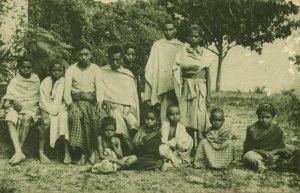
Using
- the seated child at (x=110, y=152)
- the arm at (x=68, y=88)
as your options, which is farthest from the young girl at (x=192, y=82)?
the arm at (x=68, y=88)

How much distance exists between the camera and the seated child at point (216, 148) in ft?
13.0

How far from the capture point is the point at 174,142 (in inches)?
159

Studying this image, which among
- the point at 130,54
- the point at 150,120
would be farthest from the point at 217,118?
the point at 130,54

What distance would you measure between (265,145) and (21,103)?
217 cm

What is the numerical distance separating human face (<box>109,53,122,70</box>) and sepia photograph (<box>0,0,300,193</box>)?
0.03 ft

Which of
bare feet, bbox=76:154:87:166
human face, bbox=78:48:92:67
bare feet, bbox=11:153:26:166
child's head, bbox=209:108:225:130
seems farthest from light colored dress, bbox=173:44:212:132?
bare feet, bbox=11:153:26:166

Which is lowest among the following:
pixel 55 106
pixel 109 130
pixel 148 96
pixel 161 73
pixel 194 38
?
pixel 109 130

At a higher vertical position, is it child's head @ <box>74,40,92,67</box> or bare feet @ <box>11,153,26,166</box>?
child's head @ <box>74,40,92,67</box>

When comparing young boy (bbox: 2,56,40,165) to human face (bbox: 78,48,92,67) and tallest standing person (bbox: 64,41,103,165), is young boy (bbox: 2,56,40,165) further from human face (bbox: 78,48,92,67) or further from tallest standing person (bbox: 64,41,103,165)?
human face (bbox: 78,48,92,67)

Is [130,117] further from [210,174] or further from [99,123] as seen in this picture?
[210,174]

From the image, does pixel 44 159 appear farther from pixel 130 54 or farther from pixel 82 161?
pixel 130 54

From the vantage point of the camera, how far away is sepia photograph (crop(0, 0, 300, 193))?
3873mm

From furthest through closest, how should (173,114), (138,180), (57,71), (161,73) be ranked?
1. (161,73)
2. (57,71)
3. (173,114)
4. (138,180)

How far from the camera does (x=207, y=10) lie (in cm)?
475
